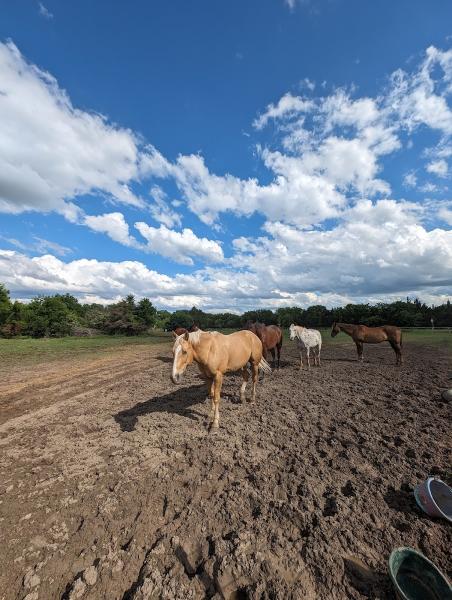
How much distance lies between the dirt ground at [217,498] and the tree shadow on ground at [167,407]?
63 mm

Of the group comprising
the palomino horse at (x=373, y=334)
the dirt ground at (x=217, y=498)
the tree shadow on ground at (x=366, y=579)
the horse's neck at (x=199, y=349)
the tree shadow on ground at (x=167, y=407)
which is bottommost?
the tree shadow on ground at (x=167, y=407)

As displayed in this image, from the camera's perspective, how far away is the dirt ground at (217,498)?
8.04 feet

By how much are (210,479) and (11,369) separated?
1360 cm

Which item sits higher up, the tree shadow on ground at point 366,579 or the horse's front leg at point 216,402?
the horse's front leg at point 216,402

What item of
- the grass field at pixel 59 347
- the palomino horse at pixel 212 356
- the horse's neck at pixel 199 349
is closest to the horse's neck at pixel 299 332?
the palomino horse at pixel 212 356

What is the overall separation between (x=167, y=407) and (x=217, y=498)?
393cm

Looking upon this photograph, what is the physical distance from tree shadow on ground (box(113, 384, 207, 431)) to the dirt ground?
0.21ft

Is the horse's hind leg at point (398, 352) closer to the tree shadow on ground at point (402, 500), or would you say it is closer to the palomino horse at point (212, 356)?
the palomino horse at point (212, 356)

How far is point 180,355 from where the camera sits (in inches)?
215

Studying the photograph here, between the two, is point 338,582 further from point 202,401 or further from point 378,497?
point 202,401

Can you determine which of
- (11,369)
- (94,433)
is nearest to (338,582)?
(94,433)

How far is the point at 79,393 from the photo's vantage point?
28.7 feet

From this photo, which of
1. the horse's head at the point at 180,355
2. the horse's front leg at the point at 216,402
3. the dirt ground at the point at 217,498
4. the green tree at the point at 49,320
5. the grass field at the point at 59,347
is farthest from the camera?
the green tree at the point at 49,320

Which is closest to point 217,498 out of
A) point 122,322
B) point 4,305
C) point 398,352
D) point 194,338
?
point 194,338
